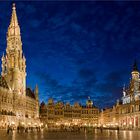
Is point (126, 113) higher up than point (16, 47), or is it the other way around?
point (16, 47)

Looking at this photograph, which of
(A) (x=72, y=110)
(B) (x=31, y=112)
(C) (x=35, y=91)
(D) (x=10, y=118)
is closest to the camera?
(D) (x=10, y=118)

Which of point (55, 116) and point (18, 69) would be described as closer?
point (18, 69)

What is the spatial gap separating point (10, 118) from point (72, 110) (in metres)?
94.9

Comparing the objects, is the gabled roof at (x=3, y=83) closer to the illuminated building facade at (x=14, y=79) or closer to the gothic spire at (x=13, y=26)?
the illuminated building facade at (x=14, y=79)

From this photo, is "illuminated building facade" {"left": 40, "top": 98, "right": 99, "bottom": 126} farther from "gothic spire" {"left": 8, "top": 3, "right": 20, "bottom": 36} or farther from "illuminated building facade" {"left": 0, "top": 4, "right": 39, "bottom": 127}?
"gothic spire" {"left": 8, "top": 3, "right": 20, "bottom": 36}

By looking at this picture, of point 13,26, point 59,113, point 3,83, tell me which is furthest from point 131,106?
point 59,113

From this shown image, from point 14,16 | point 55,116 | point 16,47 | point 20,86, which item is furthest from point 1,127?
point 55,116

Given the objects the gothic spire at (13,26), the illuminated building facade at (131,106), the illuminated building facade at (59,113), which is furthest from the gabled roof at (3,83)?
the illuminated building facade at (59,113)

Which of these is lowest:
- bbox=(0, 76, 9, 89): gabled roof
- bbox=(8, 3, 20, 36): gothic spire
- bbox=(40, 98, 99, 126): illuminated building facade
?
bbox=(40, 98, 99, 126): illuminated building facade

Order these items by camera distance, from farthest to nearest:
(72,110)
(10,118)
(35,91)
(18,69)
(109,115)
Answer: (72,110)
(109,115)
(35,91)
(18,69)
(10,118)

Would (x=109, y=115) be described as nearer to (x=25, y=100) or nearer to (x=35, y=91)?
(x=35, y=91)

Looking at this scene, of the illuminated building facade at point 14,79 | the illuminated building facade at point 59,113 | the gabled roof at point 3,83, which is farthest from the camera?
the illuminated building facade at point 59,113

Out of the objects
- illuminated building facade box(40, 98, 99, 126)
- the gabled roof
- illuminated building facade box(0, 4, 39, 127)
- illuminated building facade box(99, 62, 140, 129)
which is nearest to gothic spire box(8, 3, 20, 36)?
illuminated building facade box(0, 4, 39, 127)

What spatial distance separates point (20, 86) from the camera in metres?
119
